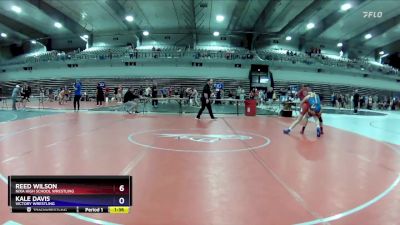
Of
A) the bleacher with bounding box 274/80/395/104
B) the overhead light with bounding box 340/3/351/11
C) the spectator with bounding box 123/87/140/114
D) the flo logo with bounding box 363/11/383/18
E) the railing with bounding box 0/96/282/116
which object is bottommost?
the railing with bounding box 0/96/282/116

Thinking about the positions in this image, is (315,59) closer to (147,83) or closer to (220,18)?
(220,18)

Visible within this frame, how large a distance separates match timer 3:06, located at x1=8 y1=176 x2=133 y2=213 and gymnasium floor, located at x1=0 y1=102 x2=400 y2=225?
0.76m

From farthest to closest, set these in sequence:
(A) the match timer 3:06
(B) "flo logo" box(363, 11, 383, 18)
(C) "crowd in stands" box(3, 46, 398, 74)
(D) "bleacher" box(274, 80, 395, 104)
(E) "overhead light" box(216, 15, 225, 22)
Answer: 1. (C) "crowd in stands" box(3, 46, 398, 74)
2. (D) "bleacher" box(274, 80, 395, 104)
3. (E) "overhead light" box(216, 15, 225, 22)
4. (B) "flo logo" box(363, 11, 383, 18)
5. (A) the match timer 3:06

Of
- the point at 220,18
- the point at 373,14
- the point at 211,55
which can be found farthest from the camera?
the point at 211,55

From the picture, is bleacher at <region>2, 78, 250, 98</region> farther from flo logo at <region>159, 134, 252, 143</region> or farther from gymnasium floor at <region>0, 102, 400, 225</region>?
gymnasium floor at <region>0, 102, 400, 225</region>

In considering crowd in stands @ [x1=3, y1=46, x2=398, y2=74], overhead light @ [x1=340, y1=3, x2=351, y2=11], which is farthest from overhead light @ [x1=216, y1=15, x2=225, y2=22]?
overhead light @ [x1=340, y1=3, x2=351, y2=11]

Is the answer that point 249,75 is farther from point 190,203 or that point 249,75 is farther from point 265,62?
point 190,203

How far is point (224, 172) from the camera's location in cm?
498

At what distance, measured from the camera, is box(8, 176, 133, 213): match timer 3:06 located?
7.70 ft

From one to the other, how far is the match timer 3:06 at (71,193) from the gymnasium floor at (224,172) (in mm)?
759

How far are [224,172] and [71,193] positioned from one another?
117 inches

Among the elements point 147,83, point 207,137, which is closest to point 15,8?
point 147,83

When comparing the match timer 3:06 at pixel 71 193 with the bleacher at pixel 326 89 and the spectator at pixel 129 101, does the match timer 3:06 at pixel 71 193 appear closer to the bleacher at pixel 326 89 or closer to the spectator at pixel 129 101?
the spectator at pixel 129 101

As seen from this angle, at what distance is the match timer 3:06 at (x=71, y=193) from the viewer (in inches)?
92.4
